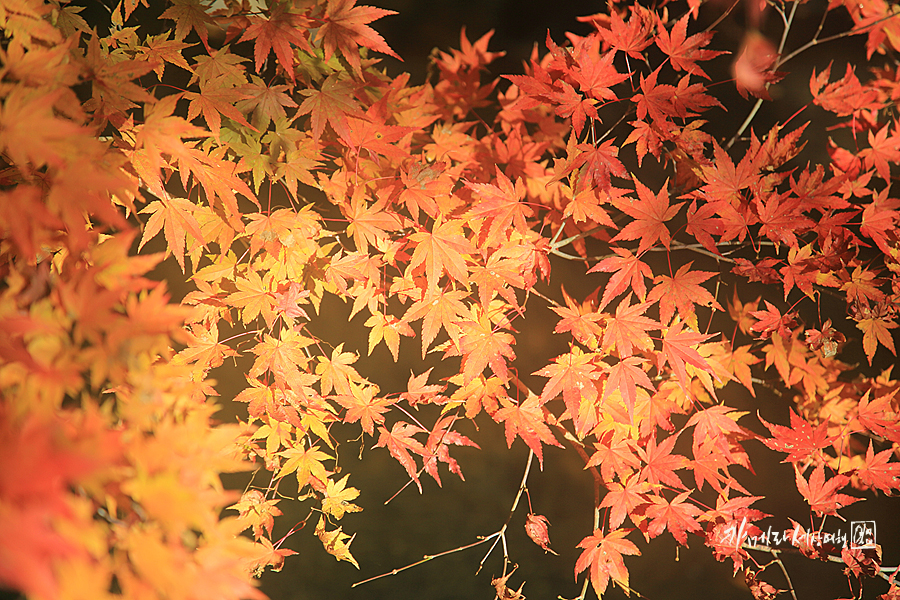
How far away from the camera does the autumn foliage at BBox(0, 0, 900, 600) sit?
1.90ft

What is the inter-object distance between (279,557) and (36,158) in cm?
131

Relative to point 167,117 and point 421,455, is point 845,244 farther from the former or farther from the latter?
→ point 167,117

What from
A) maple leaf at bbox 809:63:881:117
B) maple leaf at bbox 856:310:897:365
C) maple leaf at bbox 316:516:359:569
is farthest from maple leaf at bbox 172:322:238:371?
maple leaf at bbox 809:63:881:117

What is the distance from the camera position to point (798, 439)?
54.4 inches

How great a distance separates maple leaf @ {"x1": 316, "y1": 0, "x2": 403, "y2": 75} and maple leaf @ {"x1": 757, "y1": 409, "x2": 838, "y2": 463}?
1458 millimetres

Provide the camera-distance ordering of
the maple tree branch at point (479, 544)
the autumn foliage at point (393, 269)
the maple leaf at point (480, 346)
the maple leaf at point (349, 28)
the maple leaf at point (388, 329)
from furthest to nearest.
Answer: the maple tree branch at point (479, 544) → the maple leaf at point (388, 329) → the maple leaf at point (480, 346) → the maple leaf at point (349, 28) → the autumn foliage at point (393, 269)

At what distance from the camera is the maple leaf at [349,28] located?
97 cm

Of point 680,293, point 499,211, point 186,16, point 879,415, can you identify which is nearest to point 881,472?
point 879,415

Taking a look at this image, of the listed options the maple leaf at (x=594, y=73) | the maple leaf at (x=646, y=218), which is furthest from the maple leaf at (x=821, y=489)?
the maple leaf at (x=594, y=73)

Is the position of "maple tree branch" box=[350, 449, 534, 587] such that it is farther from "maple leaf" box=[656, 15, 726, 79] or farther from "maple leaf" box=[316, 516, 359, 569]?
"maple leaf" box=[656, 15, 726, 79]

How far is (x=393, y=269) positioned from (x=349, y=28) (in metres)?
0.62

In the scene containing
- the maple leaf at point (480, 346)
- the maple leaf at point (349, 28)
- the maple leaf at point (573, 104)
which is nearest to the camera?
the maple leaf at point (349, 28)

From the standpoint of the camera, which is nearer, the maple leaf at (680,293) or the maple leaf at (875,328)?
the maple leaf at (680,293)

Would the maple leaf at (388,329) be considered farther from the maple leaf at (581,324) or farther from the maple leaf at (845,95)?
the maple leaf at (845,95)
